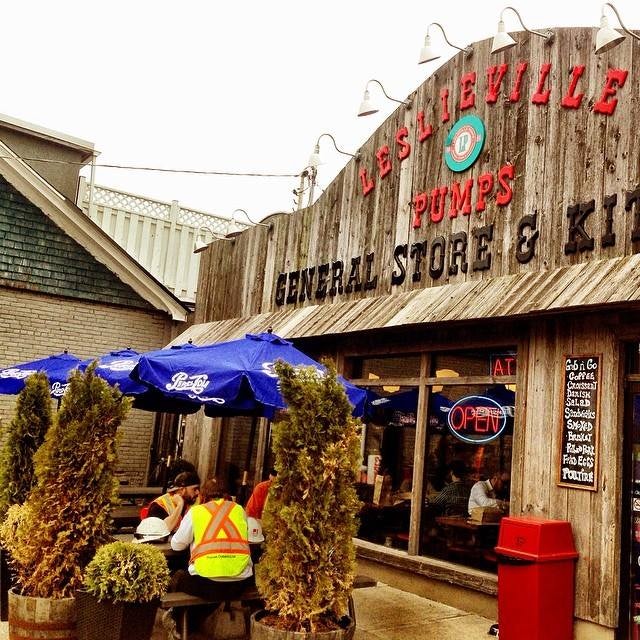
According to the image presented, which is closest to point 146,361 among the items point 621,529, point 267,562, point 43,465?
point 43,465

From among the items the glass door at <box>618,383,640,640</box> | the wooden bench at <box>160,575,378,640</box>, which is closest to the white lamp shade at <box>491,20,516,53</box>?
the glass door at <box>618,383,640,640</box>

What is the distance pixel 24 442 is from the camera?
7.37 meters

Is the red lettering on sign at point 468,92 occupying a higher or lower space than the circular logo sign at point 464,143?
higher

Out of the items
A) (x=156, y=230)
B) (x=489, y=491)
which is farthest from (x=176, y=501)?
(x=156, y=230)

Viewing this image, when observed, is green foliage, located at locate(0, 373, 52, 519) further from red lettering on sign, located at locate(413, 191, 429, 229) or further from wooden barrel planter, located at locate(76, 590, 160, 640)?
red lettering on sign, located at locate(413, 191, 429, 229)

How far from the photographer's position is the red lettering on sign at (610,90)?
22.5 ft

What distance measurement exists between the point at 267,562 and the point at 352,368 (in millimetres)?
5055

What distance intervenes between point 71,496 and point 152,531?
0.87 metres

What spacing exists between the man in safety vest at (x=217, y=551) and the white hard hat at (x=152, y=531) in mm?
678

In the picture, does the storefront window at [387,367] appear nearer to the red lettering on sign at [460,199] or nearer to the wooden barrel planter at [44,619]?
the red lettering on sign at [460,199]

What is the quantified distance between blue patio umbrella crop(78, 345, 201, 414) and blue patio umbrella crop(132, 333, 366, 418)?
0.52 meters

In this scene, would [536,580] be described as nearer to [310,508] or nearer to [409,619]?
[409,619]

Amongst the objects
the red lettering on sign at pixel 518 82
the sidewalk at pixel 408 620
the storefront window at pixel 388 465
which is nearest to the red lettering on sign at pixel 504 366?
the storefront window at pixel 388 465

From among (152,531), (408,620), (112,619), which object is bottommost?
(408,620)
